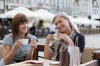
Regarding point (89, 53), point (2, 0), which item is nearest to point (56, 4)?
point (2, 0)

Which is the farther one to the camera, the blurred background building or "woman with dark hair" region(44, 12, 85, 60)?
the blurred background building

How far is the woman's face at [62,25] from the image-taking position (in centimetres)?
318

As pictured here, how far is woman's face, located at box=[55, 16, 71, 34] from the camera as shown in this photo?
125 inches

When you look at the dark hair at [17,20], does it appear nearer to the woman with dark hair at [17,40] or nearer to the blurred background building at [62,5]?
the woman with dark hair at [17,40]

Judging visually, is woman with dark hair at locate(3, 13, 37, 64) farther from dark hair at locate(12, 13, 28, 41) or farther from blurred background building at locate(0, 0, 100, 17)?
blurred background building at locate(0, 0, 100, 17)

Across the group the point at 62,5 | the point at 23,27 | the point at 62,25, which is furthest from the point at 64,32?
the point at 62,5

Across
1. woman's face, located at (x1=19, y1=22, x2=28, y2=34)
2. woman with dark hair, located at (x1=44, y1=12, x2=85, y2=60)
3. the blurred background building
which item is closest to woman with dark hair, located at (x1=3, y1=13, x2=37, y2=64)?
woman's face, located at (x1=19, y1=22, x2=28, y2=34)

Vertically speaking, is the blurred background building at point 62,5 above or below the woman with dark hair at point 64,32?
below

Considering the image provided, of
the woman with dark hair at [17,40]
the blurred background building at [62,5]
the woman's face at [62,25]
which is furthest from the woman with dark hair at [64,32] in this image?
the blurred background building at [62,5]

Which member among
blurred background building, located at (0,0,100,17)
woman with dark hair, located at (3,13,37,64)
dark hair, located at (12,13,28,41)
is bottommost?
blurred background building, located at (0,0,100,17)

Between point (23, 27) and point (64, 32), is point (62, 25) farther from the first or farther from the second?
point (23, 27)

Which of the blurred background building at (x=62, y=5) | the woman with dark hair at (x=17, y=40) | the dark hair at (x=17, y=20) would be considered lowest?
the blurred background building at (x=62, y=5)

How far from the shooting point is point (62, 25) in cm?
320

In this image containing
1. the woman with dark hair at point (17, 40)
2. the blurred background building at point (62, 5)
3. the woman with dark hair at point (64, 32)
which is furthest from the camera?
the blurred background building at point (62, 5)
